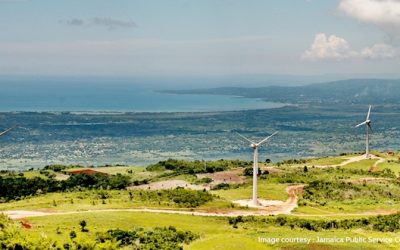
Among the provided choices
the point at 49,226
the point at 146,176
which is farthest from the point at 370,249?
the point at 146,176

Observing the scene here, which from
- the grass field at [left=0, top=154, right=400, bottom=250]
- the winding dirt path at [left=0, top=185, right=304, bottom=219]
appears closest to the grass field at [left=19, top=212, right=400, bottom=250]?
the grass field at [left=0, top=154, right=400, bottom=250]

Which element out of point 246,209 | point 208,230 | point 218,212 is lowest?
point 246,209

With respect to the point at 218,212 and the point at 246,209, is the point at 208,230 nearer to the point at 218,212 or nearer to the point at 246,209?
the point at 218,212

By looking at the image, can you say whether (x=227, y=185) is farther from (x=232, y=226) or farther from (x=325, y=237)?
(x=325, y=237)

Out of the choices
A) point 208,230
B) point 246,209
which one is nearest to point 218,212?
point 246,209

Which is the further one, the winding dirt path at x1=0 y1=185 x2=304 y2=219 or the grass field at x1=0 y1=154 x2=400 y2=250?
the winding dirt path at x1=0 y1=185 x2=304 y2=219

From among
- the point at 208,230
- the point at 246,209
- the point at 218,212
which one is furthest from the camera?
the point at 246,209

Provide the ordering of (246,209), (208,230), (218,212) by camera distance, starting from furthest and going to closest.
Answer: (246,209) → (218,212) → (208,230)

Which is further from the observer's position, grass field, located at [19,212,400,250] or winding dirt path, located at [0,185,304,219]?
winding dirt path, located at [0,185,304,219]

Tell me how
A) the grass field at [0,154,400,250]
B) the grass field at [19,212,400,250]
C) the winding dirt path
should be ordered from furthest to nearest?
the winding dirt path, the grass field at [0,154,400,250], the grass field at [19,212,400,250]

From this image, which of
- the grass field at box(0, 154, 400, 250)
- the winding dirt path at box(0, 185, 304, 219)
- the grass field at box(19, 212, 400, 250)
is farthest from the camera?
the winding dirt path at box(0, 185, 304, 219)

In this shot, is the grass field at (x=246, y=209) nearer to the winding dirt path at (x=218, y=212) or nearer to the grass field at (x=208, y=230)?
the grass field at (x=208, y=230)

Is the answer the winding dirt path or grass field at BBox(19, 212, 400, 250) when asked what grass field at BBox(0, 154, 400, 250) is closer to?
grass field at BBox(19, 212, 400, 250)
